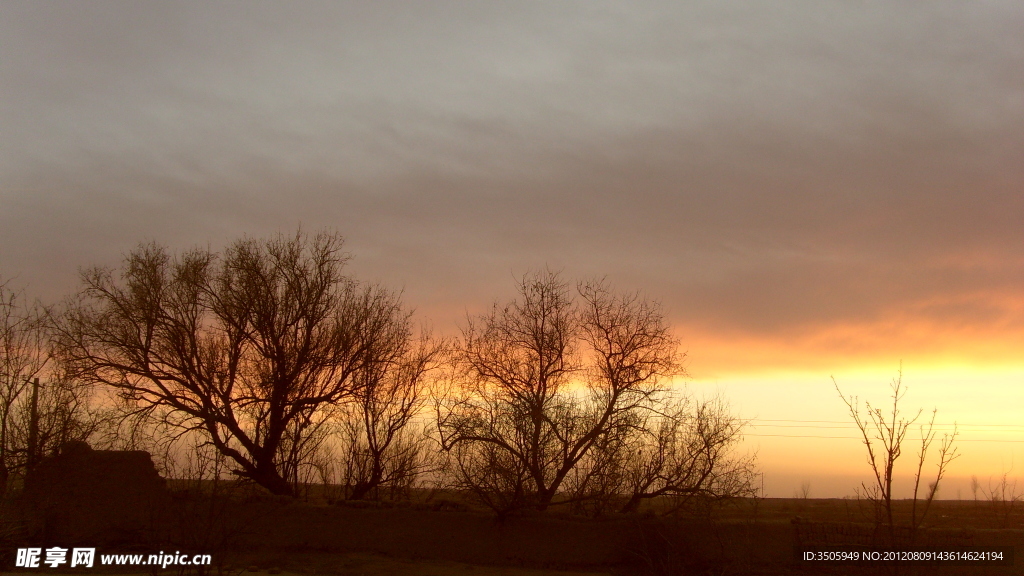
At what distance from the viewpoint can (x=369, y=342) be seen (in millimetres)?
32594

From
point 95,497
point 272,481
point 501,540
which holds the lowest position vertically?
point 501,540


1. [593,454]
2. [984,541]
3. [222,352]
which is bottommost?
[984,541]

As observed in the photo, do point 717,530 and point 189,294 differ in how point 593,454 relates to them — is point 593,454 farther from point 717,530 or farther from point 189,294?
point 189,294

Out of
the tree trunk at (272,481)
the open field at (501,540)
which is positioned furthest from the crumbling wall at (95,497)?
the tree trunk at (272,481)

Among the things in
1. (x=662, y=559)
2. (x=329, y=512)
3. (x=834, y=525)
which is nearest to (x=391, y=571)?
(x=329, y=512)

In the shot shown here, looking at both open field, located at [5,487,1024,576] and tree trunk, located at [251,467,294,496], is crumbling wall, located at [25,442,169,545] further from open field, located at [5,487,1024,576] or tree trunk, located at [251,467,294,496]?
tree trunk, located at [251,467,294,496]

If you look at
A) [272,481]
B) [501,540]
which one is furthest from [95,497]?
[501,540]

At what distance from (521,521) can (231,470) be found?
1156 centimetres

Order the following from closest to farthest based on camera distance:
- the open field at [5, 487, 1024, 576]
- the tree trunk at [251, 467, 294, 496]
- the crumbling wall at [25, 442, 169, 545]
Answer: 1. the crumbling wall at [25, 442, 169, 545]
2. the open field at [5, 487, 1024, 576]
3. the tree trunk at [251, 467, 294, 496]

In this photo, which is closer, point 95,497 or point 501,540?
point 95,497

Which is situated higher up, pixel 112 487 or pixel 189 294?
Answer: pixel 189 294

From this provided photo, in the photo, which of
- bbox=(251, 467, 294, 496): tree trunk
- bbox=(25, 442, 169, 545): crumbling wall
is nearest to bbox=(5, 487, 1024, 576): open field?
bbox=(25, 442, 169, 545): crumbling wall

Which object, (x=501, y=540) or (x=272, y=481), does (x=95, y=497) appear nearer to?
(x=272, y=481)

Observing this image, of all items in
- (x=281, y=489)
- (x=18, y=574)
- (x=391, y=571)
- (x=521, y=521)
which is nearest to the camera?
(x=18, y=574)
